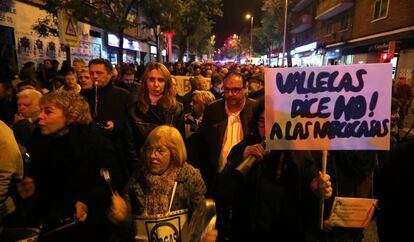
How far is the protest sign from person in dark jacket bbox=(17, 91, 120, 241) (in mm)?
1442

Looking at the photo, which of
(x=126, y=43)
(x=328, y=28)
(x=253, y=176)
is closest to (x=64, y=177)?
(x=253, y=176)

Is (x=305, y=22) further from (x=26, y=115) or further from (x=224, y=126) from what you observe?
(x=26, y=115)

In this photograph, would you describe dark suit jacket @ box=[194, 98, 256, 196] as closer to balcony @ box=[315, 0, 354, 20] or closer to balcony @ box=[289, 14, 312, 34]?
balcony @ box=[315, 0, 354, 20]

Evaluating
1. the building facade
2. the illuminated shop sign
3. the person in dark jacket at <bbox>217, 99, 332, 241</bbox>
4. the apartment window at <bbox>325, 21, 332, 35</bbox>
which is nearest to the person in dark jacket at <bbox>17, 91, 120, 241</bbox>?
the person in dark jacket at <bbox>217, 99, 332, 241</bbox>

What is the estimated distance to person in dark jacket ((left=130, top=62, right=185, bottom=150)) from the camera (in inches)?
150

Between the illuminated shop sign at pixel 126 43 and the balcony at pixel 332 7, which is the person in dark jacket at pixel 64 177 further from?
the balcony at pixel 332 7

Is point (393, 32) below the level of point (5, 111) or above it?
above

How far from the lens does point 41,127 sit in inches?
106

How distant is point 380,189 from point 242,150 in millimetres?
991

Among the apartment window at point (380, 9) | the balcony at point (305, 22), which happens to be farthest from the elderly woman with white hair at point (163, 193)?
the balcony at point (305, 22)

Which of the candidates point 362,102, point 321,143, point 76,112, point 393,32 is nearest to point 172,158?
point 76,112

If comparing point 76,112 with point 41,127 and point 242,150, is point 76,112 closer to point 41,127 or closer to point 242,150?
point 41,127

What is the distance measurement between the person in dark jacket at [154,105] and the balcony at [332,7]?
2891cm

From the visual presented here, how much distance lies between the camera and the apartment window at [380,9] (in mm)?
22425
